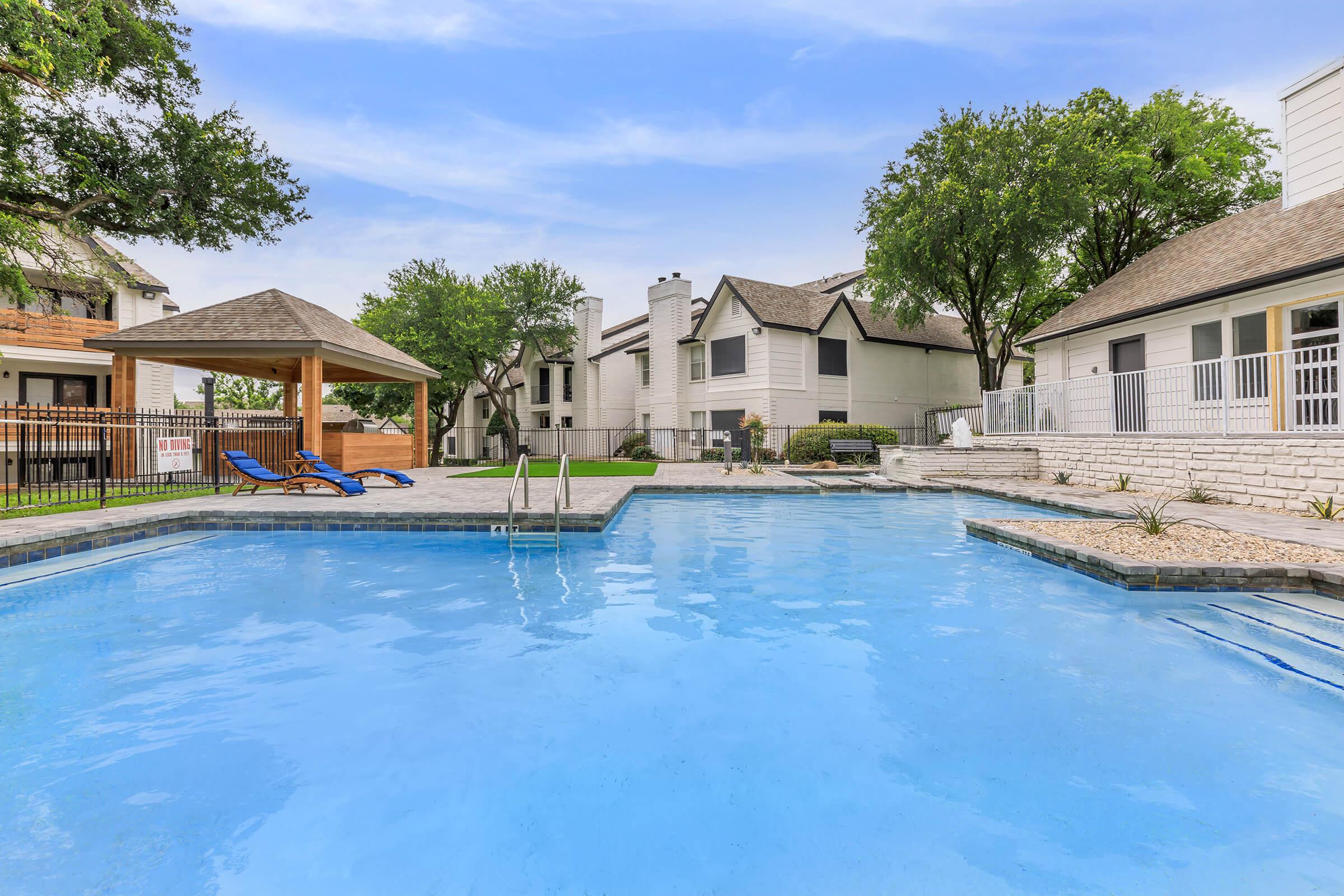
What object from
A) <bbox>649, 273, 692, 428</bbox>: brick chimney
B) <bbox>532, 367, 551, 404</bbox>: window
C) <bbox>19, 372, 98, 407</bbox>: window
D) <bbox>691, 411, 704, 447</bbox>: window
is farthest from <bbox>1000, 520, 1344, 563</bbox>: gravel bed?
<bbox>532, 367, 551, 404</bbox>: window

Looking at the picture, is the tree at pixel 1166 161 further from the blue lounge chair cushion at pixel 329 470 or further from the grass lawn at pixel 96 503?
the grass lawn at pixel 96 503

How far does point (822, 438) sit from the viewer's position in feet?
71.7

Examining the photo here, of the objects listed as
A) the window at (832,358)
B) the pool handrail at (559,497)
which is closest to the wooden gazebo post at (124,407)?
the pool handrail at (559,497)

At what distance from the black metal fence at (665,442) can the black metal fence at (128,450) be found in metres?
6.83

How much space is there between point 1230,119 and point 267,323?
100 ft

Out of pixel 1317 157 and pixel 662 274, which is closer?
pixel 1317 157

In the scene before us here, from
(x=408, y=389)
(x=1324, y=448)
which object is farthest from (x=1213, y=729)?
(x=408, y=389)

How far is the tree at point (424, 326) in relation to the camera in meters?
28.9

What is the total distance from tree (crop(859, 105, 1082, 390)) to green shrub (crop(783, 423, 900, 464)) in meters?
4.23

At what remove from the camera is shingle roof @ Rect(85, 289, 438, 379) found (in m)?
14.1

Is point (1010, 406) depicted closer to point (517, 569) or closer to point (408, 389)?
point (517, 569)

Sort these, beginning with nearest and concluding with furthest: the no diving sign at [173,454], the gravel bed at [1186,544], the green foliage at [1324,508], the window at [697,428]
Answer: the gravel bed at [1186,544]
the green foliage at [1324,508]
the no diving sign at [173,454]
the window at [697,428]

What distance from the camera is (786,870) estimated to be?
2318 millimetres

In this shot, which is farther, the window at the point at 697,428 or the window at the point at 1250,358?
the window at the point at 697,428
